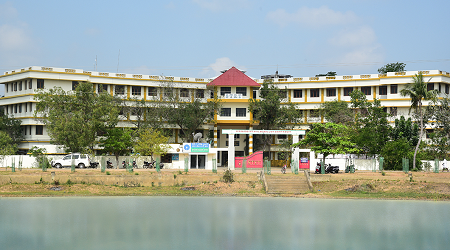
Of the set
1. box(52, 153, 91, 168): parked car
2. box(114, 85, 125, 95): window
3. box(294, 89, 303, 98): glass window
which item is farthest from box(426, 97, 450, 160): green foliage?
box(114, 85, 125, 95): window

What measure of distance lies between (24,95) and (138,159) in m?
18.4

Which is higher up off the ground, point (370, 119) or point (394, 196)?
point (370, 119)

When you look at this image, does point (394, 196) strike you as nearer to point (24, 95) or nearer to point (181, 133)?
point (181, 133)

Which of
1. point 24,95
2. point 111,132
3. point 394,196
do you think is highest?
point 24,95

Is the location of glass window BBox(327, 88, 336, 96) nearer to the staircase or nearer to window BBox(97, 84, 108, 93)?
the staircase

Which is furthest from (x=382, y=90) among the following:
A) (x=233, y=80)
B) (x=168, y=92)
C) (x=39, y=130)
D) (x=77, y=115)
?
(x=39, y=130)

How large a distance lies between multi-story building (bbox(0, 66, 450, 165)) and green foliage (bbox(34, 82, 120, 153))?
516cm

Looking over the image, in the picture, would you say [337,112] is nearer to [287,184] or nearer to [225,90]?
[225,90]

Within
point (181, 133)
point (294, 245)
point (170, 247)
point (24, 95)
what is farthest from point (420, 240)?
point (24, 95)

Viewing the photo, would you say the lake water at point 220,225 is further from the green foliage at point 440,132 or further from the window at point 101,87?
the window at point 101,87

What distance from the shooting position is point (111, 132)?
4806 centimetres

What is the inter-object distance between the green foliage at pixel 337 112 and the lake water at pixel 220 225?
25.1m

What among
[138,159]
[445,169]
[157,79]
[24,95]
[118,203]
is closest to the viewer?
[118,203]

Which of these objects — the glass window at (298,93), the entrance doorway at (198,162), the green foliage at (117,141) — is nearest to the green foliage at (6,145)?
the green foliage at (117,141)
